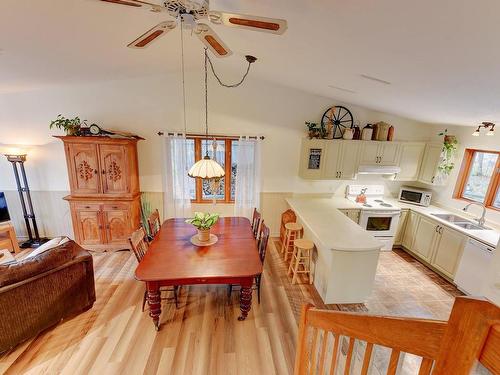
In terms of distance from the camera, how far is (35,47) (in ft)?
6.85

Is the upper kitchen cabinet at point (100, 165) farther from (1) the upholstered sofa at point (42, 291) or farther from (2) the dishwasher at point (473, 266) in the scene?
(2) the dishwasher at point (473, 266)

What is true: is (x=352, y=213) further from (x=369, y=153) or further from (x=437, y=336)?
(x=437, y=336)

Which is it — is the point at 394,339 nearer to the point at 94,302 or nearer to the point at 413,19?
the point at 413,19

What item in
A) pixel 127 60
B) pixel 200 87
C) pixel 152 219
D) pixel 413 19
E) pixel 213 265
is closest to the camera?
pixel 413 19

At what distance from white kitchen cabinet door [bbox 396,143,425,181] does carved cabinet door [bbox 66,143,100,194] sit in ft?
17.2

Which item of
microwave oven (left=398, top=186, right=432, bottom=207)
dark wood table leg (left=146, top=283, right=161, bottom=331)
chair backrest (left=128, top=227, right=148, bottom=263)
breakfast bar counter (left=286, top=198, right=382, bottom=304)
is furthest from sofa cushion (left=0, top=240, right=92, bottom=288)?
microwave oven (left=398, top=186, right=432, bottom=207)

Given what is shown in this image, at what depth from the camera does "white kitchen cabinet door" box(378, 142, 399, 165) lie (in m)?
4.27

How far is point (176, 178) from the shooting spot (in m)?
4.37

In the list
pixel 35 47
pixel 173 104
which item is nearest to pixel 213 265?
pixel 35 47

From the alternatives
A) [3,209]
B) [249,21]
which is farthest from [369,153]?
[3,209]

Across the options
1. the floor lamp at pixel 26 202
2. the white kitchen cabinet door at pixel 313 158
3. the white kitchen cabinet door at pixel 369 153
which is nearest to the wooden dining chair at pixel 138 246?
the floor lamp at pixel 26 202

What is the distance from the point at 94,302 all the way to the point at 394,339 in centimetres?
332

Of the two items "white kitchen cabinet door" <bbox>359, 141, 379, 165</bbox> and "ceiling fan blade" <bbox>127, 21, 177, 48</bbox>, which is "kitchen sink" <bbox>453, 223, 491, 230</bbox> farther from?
"ceiling fan blade" <bbox>127, 21, 177, 48</bbox>

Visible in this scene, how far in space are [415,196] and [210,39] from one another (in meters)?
4.56
